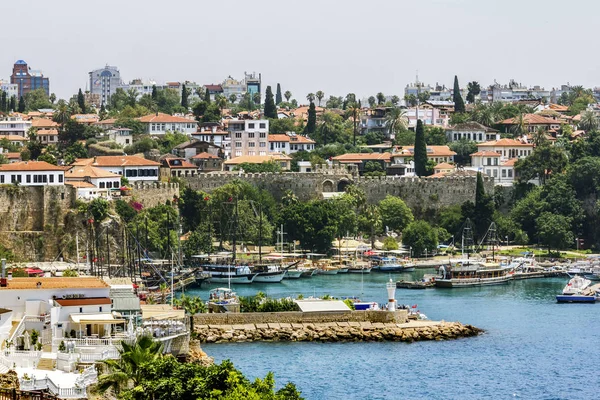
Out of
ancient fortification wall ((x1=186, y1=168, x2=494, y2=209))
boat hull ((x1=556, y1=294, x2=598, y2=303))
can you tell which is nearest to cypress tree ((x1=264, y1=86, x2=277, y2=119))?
ancient fortification wall ((x1=186, y1=168, x2=494, y2=209))

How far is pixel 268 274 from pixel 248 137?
1216 inches

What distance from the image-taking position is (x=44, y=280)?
4309cm

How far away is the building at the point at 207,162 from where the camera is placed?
99250 mm

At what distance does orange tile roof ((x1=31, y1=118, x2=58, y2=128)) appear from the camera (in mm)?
110250

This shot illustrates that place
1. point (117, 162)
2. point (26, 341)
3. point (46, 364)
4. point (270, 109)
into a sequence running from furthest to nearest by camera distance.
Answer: point (270, 109) < point (117, 162) < point (26, 341) < point (46, 364)

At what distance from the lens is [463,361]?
50.3 meters

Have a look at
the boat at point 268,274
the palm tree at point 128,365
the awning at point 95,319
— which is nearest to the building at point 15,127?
the boat at point 268,274

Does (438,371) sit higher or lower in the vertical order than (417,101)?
lower

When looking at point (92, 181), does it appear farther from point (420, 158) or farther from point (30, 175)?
point (420, 158)

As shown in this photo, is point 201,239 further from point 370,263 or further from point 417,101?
point 417,101

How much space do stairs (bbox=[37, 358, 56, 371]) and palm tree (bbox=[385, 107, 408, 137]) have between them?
275ft

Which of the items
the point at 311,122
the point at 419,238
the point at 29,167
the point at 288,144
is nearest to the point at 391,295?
the point at 29,167

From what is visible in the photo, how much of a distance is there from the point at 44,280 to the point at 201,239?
133ft

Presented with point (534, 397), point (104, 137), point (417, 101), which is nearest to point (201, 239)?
point (104, 137)
